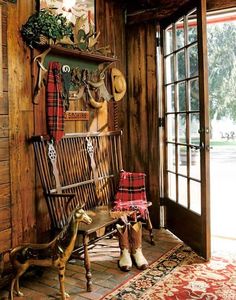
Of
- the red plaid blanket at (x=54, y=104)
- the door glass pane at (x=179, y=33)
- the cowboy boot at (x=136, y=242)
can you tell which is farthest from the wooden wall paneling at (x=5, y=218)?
the door glass pane at (x=179, y=33)

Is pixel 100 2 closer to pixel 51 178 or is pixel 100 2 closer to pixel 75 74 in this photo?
pixel 75 74

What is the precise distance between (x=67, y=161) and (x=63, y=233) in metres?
0.82

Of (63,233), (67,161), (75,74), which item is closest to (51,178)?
(67,161)

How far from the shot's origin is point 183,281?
2434 mm

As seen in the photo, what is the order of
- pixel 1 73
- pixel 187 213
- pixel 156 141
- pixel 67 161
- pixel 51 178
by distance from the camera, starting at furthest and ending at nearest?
pixel 156 141, pixel 187 213, pixel 67 161, pixel 51 178, pixel 1 73

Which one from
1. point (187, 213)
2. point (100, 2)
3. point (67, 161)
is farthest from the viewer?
point (100, 2)

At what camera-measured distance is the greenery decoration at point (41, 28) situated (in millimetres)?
2533

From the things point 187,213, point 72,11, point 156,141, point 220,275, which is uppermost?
point 72,11

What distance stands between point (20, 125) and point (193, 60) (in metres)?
1.56

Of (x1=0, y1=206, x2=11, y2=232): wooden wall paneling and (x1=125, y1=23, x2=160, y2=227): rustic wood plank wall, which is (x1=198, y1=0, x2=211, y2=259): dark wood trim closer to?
(x1=125, y1=23, x2=160, y2=227): rustic wood plank wall

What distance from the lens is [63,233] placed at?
222 centimetres

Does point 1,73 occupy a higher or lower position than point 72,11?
lower

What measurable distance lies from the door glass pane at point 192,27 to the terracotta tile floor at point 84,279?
6.05ft

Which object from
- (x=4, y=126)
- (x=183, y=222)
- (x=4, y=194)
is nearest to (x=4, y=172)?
(x=4, y=194)
